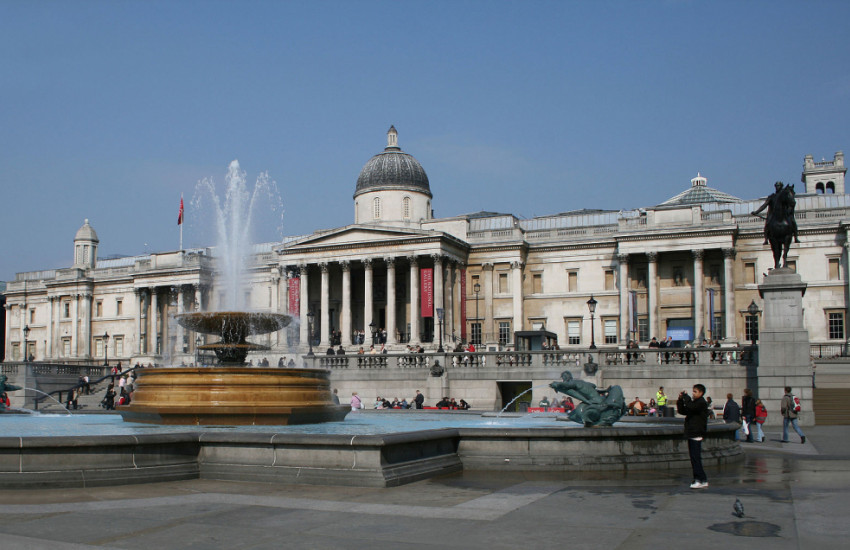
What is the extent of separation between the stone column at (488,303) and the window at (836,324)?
989 inches

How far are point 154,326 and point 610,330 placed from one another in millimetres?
45702

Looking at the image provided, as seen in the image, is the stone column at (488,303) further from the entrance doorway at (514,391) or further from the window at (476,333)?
the entrance doorway at (514,391)

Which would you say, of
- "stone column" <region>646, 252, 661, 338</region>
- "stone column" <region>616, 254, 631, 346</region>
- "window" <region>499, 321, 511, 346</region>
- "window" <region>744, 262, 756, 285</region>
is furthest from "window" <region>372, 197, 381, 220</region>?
"window" <region>744, 262, 756, 285</region>

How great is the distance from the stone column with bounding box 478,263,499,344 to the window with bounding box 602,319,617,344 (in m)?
8.93

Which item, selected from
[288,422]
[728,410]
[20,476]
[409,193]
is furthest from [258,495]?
[409,193]

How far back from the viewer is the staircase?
30.7m

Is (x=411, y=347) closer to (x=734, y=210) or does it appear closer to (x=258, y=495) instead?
(x=734, y=210)

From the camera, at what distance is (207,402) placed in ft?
53.7

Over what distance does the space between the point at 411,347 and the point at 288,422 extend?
43.7 metres

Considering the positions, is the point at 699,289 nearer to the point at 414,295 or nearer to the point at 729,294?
the point at 729,294

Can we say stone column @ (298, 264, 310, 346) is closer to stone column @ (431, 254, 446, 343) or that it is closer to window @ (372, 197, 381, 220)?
window @ (372, 197, 381, 220)

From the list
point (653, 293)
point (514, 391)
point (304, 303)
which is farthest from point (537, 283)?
point (514, 391)

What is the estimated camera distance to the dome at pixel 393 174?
243 feet

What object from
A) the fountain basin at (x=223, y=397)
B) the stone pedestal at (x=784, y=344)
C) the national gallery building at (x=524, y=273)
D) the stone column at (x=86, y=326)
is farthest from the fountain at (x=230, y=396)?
the stone column at (x=86, y=326)
